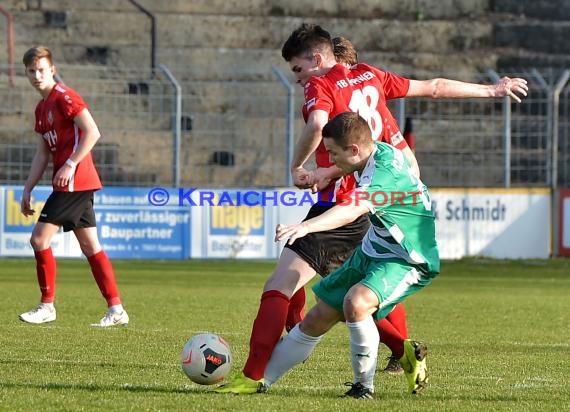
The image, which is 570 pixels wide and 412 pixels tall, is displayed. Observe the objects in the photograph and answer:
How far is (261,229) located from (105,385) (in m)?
14.0

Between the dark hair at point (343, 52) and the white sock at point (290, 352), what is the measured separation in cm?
214

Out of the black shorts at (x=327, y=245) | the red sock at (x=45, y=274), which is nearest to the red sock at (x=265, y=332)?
the black shorts at (x=327, y=245)

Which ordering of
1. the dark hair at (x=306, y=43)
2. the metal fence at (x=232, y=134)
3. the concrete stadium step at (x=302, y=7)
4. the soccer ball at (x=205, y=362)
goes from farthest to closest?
the concrete stadium step at (x=302, y=7)
the metal fence at (x=232, y=134)
the dark hair at (x=306, y=43)
the soccer ball at (x=205, y=362)

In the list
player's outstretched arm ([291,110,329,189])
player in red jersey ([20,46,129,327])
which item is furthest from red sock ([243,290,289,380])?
player in red jersey ([20,46,129,327])

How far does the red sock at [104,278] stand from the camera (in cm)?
1012

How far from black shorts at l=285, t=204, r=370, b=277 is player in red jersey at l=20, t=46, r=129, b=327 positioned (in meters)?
3.33

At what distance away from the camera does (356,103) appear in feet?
24.0

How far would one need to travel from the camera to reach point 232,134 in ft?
75.6

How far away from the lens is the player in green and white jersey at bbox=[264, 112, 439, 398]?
611cm

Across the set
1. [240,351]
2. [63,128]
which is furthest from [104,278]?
[240,351]

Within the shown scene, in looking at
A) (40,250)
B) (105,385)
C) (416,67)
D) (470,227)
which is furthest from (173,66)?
(105,385)

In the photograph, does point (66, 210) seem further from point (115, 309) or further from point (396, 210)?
point (396, 210)

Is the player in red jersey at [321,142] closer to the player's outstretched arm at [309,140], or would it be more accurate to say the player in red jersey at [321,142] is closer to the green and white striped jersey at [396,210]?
the player's outstretched arm at [309,140]

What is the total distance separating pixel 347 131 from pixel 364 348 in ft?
3.54
